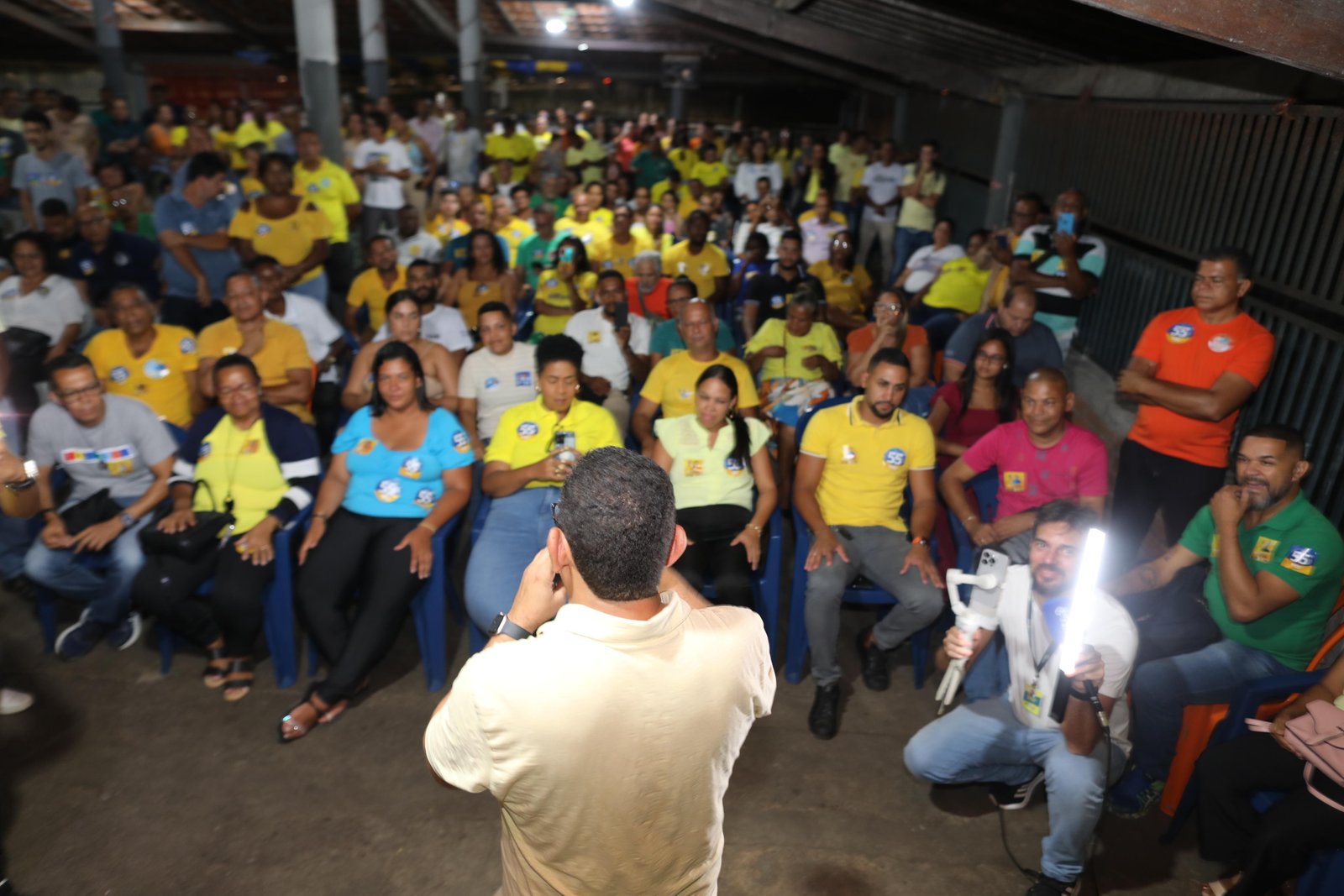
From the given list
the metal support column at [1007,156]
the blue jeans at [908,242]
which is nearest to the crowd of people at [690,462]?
the metal support column at [1007,156]

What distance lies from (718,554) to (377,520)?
148 cm

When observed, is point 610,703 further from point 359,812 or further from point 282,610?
point 282,610

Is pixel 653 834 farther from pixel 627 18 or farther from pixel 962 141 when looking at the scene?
pixel 627 18

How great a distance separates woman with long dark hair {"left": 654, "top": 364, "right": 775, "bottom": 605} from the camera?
392 centimetres

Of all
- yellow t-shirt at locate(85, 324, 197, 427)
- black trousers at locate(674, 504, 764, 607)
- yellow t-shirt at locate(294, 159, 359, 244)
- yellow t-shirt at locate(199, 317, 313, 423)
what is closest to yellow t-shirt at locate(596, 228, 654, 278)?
yellow t-shirt at locate(294, 159, 359, 244)

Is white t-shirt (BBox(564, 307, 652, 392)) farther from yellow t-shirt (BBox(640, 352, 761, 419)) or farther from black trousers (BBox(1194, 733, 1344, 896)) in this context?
black trousers (BBox(1194, 733, 1344, 896))

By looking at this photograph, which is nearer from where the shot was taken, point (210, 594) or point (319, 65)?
point (210, 594)

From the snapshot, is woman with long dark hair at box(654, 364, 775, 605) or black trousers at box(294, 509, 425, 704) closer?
black trousers at box(294, 509, 425, 704)

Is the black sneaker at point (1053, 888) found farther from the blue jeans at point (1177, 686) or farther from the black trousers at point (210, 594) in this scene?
the black trousers at point (210, 594)

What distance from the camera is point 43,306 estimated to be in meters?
5.44

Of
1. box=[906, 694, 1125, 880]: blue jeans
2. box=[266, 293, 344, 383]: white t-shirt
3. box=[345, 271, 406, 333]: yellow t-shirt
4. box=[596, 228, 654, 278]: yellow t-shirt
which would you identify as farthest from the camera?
box=[596, 228, 654, 278]: yellow t-shirt

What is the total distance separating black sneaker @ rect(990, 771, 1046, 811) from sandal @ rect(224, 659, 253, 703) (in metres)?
3.01

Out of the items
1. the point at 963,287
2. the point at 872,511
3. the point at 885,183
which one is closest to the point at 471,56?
the point at 885,183

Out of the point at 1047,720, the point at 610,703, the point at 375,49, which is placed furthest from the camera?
the point at 375,49
